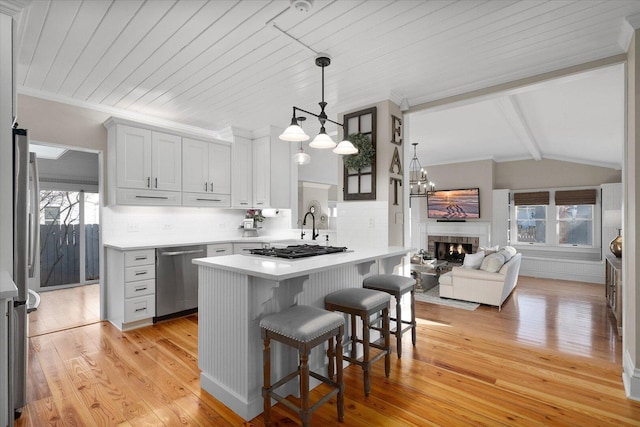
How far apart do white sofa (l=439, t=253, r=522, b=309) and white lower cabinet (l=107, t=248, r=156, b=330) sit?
3992mm

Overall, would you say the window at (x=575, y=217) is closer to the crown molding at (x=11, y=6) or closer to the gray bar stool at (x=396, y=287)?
the gray bar stool at (x=396, y=287)

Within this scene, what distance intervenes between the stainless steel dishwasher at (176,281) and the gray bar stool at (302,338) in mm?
2321

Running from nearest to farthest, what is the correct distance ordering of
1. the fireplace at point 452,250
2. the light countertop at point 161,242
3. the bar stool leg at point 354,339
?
the bar stool leg at point 354,339
the light countertop at point 161,242
the fireplace at point 452,250

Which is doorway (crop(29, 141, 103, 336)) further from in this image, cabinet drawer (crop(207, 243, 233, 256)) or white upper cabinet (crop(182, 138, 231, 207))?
cabinet drawer (crop(207, 243, 233, 256))

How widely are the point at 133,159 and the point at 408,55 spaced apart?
3273 mm

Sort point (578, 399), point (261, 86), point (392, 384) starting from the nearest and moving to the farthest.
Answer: point (578, 399), point (392, 384), point (261, 86)

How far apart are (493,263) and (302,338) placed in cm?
383

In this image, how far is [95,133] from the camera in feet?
12.8

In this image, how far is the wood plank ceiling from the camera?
6.84ft

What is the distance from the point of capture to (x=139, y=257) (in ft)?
11.8

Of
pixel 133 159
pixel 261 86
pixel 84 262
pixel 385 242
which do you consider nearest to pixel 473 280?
pixel 385 242

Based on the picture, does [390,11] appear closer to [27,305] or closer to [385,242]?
[385,242]

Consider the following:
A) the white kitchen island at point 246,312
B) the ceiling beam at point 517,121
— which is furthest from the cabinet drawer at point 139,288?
the ceiling beam at point 517,121

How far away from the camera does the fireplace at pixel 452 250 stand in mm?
7836
